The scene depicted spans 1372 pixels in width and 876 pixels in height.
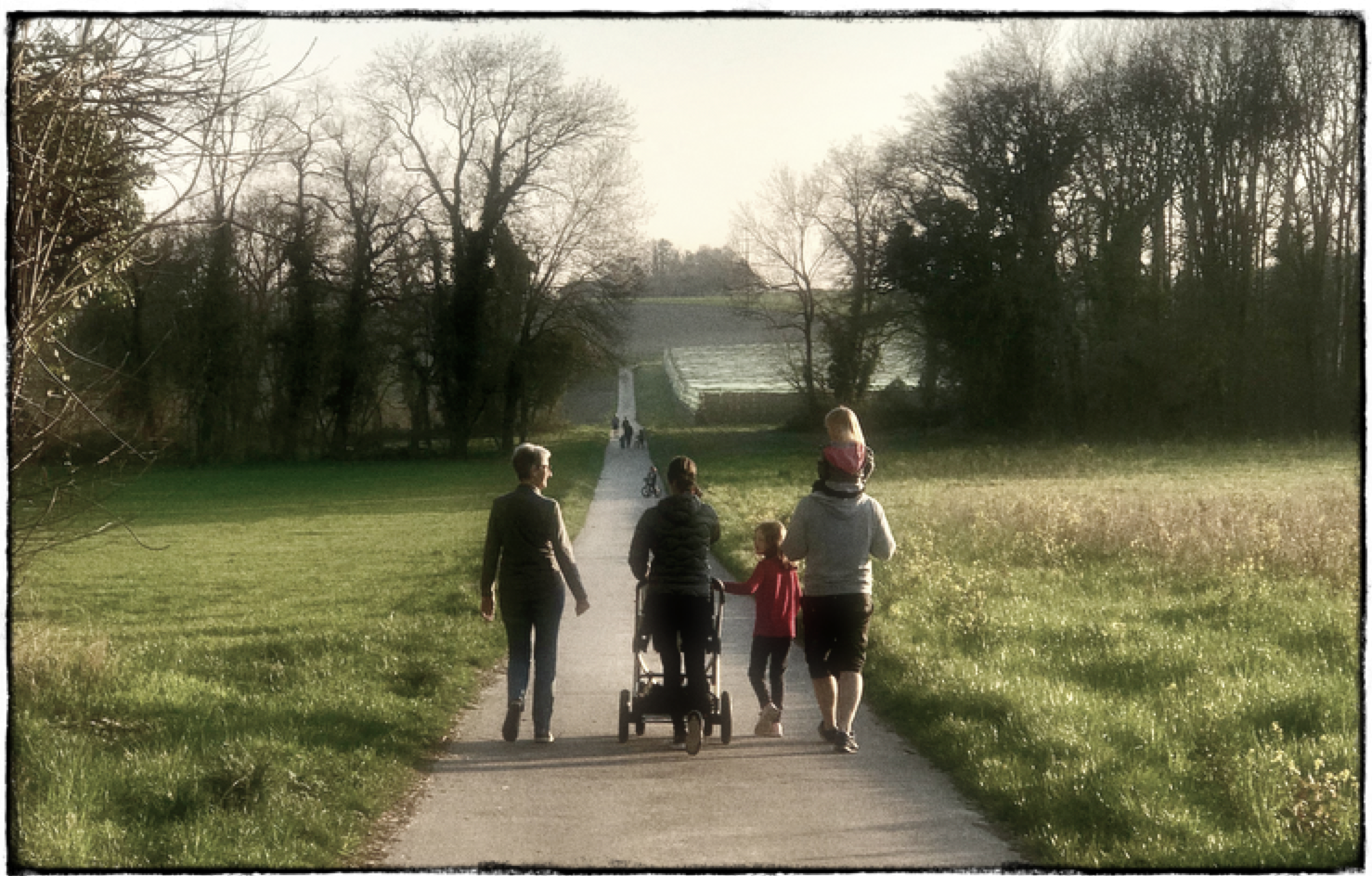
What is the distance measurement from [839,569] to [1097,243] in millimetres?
39769

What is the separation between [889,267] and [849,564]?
126 feet

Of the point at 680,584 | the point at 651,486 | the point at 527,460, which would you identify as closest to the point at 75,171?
the point at 527,460

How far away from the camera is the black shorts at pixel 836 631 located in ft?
25.7

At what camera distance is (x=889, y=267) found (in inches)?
1775

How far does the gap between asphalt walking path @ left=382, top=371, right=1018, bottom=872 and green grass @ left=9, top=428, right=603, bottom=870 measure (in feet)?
1.19

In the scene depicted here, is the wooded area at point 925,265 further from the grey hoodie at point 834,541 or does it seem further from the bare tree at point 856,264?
the grey hoodie at point 834,541

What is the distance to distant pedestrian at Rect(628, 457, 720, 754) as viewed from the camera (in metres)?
8.02

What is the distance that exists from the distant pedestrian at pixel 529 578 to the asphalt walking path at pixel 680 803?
12.8 inches

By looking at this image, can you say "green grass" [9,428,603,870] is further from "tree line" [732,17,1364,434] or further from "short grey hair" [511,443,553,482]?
"tree line" [732,17,1364,434]

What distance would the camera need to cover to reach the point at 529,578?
8.26 metres

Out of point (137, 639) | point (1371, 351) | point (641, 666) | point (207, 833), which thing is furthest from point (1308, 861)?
point (137, 639)

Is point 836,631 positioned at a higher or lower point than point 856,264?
lower

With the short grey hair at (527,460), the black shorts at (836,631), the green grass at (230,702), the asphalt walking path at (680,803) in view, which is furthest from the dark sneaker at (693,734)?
the short grey hair at (527,460)

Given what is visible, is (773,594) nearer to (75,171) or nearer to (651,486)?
(75,171)
